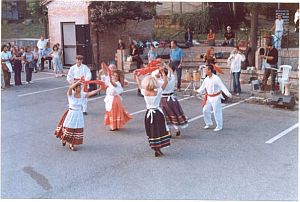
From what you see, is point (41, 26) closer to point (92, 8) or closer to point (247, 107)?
point (92, 8)

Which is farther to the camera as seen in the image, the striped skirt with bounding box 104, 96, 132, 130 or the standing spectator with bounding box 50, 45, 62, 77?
the standing spectator with bounding box 50, 45, 62, 77

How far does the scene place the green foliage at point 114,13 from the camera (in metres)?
19.5

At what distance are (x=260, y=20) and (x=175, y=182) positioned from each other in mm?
12713

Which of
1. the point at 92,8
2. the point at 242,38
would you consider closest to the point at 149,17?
the point at 92,8

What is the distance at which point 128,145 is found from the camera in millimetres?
8734

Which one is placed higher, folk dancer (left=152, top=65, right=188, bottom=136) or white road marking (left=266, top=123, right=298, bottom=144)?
folk dancer (left=152, top=65, right=188, bottom=136)

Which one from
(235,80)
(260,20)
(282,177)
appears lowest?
(282,177)

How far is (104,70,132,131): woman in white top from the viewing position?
389 inches

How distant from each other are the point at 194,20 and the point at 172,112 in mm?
12520

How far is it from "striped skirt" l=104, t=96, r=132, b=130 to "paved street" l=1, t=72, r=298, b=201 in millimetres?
175

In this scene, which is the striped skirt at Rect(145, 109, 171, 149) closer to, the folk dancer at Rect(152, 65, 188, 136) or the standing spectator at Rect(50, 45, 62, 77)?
the folk dancer at Rect(152, 65, 188, 136)

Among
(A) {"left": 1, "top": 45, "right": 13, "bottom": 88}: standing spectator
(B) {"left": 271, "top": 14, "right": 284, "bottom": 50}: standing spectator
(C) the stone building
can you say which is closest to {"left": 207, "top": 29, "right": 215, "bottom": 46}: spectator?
(B) {"left": 271, "top": 14, "right": 284, "bottom": 50}: standing spectator

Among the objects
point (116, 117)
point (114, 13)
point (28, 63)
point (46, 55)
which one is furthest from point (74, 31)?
point (116, 117)

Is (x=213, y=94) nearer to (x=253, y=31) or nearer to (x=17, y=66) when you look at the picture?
(x=253, y=31)
